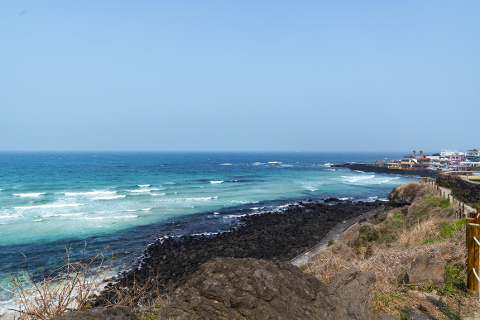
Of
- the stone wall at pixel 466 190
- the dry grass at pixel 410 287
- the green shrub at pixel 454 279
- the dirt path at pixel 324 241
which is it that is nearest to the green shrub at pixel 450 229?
the dry grass at pixel 410 287

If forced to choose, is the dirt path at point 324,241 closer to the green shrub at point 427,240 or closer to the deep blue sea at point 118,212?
the green shrub at point 427,240

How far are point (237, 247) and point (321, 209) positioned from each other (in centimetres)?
1681

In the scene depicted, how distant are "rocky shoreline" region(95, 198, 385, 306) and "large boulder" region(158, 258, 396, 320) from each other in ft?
41.0

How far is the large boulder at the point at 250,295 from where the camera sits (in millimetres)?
2863

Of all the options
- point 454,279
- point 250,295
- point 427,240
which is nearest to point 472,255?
point 454,279

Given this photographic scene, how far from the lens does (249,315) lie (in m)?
2.87

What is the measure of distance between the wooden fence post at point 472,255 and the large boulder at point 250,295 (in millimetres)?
4191

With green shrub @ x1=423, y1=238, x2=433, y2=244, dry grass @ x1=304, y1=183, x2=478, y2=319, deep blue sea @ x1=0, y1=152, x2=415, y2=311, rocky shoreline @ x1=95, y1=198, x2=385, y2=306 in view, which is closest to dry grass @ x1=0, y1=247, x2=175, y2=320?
dry grass @ x1=304, y1=183, x2=478, y2=319

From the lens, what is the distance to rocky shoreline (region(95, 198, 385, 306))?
1730 cm

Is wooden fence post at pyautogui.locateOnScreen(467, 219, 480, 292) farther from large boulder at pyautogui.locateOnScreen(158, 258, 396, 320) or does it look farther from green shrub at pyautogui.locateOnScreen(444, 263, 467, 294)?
large boulder at pyautogui.locateOnScreen(158, 258, 396, 320)

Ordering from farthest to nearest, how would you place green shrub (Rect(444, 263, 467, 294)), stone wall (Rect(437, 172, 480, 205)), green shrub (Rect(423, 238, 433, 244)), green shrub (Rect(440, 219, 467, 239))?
stone wall (Rect(437, 172, 480, 205)) < green shrub (Rect(440, 219, 467, 239)) < green shrub (Rect(423, 238, 433, 244)) < green shrub (Rect(444, 263, 467, 294))

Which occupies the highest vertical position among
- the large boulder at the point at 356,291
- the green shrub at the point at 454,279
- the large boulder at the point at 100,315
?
the large boulder at the point at 100,315

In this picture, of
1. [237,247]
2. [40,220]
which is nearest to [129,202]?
[40,220]

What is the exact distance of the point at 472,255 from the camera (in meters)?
5.84
